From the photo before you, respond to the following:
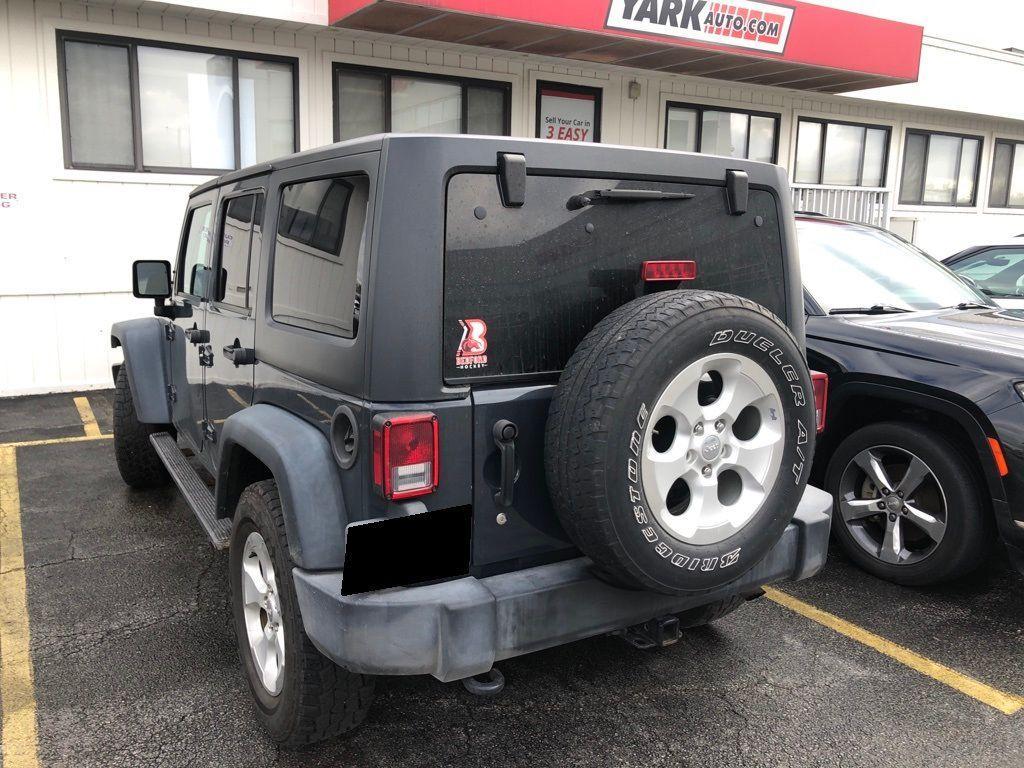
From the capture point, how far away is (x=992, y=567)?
432 centimetres

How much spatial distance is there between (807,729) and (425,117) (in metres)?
8.92

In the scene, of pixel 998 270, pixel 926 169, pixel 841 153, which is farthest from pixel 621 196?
pixel 926 169

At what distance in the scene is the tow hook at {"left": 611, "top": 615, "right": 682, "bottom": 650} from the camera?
2701mm

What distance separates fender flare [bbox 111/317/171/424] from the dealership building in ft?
14.3

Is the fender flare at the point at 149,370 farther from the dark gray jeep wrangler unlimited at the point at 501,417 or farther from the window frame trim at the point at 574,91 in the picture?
the window frame trim at the point at 574,91

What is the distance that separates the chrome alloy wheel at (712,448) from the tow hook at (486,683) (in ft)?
2.24

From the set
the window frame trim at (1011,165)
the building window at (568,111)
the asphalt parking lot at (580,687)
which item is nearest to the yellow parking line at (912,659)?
the asphalt parking lot at (580,687)

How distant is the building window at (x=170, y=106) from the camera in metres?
8.33

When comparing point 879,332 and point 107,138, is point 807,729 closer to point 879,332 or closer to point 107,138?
point 879,332

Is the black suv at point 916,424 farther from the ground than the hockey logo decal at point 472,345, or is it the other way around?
the hockey logo decal at point 472,345

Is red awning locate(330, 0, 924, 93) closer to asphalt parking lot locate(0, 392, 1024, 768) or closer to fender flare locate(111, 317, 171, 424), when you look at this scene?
fender flare locate(111, 317, 171, 424)

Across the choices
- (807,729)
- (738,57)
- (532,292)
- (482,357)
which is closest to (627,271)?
(532,292)

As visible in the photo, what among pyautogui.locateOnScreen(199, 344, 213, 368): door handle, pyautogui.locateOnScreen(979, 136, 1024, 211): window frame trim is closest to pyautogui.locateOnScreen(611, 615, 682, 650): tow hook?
pyautogui.locateOnScreen(199, 344, 213, 368): door handle

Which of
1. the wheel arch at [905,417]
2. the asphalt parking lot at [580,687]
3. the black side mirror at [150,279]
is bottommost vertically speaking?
the asphalt parking lot at [580,687]
